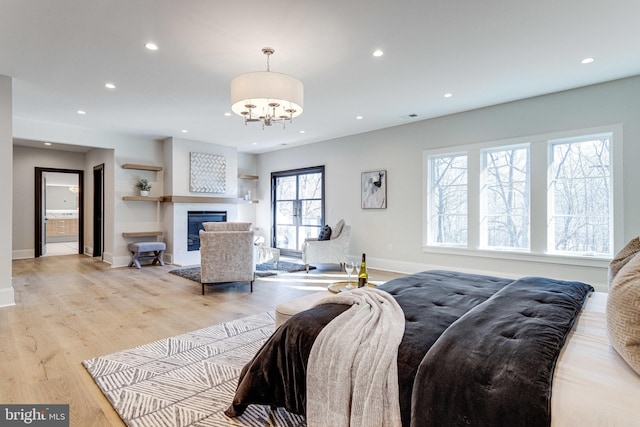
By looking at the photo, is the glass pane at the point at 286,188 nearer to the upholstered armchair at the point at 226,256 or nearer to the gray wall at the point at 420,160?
the gray wall at the point at 420,160

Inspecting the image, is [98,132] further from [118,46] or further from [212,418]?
[212,418]

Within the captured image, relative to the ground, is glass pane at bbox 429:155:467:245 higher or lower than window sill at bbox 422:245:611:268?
higher

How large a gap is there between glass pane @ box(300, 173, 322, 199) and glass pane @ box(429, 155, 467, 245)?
2765mm

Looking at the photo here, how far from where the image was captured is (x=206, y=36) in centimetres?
295

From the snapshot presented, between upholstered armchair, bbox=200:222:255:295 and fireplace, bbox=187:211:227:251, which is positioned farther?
fireplace, bbox=187:211:227:251

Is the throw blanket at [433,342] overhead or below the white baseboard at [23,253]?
overhead

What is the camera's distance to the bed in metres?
0.97

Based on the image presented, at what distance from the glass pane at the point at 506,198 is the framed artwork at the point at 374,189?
1754 millimetres

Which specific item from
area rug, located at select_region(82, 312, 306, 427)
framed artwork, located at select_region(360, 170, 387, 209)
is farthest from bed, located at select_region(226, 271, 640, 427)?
framed artwork, located at select_region(360, 170, 387, 209)

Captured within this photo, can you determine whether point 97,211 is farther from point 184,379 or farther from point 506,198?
point 506,198

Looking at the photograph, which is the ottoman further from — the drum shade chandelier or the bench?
the bench

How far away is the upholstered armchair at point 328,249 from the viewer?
6.07 meters

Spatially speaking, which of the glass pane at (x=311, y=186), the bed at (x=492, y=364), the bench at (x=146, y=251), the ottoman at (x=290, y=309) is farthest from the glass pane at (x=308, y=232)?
the bed at (x=492, y=364)

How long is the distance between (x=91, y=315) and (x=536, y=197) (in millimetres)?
5699
